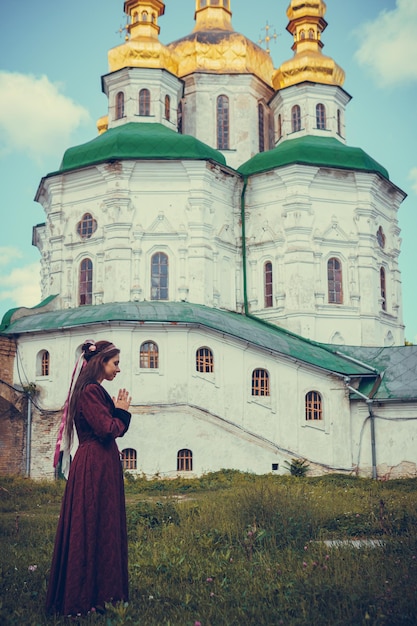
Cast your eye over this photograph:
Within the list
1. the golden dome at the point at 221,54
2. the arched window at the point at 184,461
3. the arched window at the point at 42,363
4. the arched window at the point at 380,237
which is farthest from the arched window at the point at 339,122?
the arched window at the point at 184,461

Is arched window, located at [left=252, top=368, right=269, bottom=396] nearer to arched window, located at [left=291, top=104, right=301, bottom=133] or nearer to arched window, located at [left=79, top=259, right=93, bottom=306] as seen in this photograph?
arched window, located at [left=79, top=259, right=93, bottom=306]

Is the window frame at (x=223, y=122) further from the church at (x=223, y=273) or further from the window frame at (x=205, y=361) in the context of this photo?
the window frame at (x=205, y=361)

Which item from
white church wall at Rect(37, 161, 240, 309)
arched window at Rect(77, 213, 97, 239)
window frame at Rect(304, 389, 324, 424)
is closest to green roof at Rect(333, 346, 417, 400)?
window frame at Rect(304, 389, 324, 424)

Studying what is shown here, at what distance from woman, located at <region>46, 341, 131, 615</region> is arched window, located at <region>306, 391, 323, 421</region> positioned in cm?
1457

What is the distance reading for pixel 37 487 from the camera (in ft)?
51.8

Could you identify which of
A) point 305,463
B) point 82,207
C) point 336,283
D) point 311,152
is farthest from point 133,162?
point 305,463

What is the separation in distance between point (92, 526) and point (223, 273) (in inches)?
705

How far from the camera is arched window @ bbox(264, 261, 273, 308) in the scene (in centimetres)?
2378

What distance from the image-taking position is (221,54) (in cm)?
2784

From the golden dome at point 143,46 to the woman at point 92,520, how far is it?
21.6m

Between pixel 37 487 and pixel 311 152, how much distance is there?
531 inches

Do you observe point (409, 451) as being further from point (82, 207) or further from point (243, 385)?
point (82, 207)

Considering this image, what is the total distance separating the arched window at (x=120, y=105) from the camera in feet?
84.6

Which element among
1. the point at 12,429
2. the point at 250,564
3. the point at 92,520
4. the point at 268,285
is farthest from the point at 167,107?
the point at 92,520
